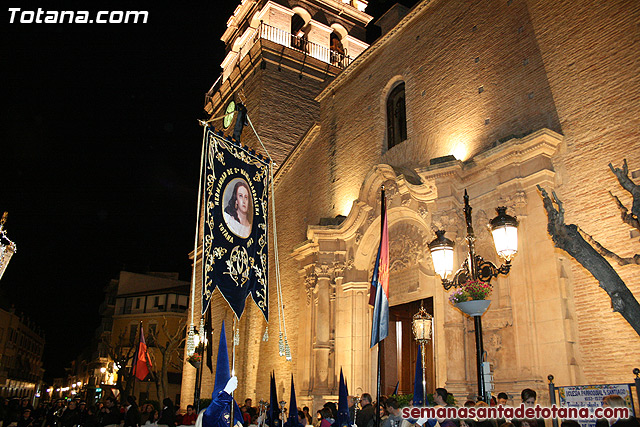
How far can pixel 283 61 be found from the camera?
26656 millimetres

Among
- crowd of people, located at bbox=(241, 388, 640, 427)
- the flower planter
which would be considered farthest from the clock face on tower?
the flower planter

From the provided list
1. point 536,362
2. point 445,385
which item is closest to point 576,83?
point 536,362

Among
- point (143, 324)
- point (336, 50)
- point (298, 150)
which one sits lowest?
point (143, 324)

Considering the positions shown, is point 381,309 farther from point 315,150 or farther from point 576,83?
point 315,150

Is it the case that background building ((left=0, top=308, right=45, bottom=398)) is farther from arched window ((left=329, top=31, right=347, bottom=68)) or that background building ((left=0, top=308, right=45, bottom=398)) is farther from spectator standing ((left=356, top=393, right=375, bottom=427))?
spectator standing ((left=356, top=393, right=375, bottom=427))

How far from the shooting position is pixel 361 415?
865 centimetres

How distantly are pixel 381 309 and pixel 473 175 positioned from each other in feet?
19.1

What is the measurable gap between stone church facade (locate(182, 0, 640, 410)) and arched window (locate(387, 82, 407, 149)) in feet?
0.23

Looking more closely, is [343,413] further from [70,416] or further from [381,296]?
[70,416]

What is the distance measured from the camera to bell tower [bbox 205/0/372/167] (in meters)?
25.7

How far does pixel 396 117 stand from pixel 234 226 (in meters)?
9.01

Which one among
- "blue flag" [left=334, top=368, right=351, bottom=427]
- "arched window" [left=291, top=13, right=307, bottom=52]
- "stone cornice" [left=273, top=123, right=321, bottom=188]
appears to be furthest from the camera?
"arched window" [left=291, top=13, right=307, bottom=52]

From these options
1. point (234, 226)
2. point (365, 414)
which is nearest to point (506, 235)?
point (365, 414)

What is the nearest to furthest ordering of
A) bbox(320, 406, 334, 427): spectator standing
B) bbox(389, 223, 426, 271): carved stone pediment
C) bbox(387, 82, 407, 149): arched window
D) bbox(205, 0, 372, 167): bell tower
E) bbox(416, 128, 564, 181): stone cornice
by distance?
bbox(320, 406, 334, 427): spectator standing
bbox(416, 128, 564, 181): stone cornice
bbox(389, 223, 426, 271): carved stone pediment
bbox(387, 82, 407, 149): arched window
bbox(205, 0, 372, 167): bell tower
